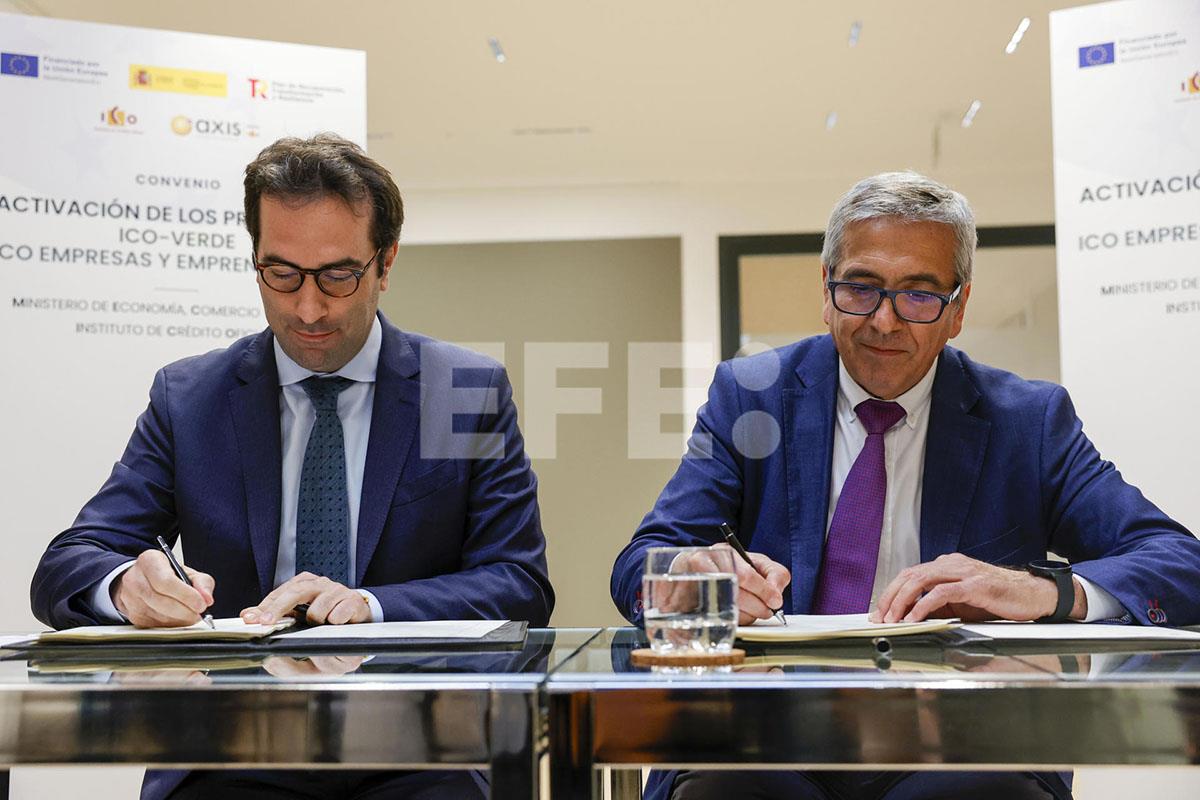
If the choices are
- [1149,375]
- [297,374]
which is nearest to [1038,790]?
[297,374]

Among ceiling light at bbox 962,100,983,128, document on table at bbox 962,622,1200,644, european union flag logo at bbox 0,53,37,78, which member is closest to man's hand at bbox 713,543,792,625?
document on table at bbox 962,622,1200,644

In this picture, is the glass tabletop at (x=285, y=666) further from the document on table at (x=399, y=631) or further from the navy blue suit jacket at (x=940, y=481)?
the navy blue suit jacket at (x=940, y=481)

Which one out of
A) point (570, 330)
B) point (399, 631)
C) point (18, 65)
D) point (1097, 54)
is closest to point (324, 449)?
point (399, 631)

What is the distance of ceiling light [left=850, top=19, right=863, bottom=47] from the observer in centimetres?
517

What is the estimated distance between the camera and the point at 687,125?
6609 mm

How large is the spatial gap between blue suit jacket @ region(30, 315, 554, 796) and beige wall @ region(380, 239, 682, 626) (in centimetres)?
584

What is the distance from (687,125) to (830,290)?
4.81m

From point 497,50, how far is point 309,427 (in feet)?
12.6

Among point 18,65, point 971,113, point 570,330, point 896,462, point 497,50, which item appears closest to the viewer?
point 896,462

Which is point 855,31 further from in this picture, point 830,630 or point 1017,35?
point 830,630

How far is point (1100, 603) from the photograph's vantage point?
153 cm

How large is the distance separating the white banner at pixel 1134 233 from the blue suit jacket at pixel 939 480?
67.8 inches

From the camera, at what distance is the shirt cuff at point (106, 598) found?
63.8 inches

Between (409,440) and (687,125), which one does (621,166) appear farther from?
(409,440)
